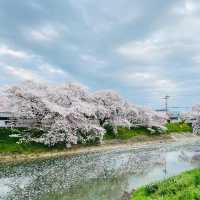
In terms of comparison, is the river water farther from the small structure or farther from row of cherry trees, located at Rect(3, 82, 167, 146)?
the small structure

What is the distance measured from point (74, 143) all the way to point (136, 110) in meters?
29.9

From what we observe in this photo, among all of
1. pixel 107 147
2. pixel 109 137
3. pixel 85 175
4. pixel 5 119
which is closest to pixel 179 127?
pixel 109 137

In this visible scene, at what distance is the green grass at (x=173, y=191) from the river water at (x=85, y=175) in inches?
94.1

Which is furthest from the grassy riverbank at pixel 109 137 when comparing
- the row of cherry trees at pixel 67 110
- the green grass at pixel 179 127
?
the row of cherry trees at pixel 67 110

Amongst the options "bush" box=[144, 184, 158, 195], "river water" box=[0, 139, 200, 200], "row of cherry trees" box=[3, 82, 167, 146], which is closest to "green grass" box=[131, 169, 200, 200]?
"bush" box=[144, 184, 158, 195]

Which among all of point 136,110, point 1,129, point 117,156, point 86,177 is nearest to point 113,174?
point 86,177

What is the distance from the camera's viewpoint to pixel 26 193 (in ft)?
95.3

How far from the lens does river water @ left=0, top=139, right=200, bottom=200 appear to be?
28.8 meters

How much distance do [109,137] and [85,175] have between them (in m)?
31.9

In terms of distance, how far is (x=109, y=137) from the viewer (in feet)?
226

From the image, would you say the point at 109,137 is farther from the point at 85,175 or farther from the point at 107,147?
the point at 85,175

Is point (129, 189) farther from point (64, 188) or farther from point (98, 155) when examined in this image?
point (98, 155)

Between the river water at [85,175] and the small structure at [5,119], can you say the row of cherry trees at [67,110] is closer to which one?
the small structure at [5,119]

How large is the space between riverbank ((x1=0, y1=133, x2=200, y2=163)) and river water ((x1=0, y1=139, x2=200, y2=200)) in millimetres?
2916
